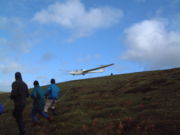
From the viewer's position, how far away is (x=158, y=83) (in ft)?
89.5

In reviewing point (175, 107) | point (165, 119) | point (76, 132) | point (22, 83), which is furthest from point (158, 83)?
point (22, 83)

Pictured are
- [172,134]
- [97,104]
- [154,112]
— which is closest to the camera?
[172,134]

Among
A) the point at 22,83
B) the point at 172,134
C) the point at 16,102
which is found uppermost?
the point at 22,83

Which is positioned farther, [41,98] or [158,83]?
[158,83]

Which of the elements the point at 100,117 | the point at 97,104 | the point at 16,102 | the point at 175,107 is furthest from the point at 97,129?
the point at 97,104

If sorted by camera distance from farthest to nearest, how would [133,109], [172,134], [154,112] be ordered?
[133,109], [154,112], [172,134]

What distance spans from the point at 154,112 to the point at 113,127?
12.3 ft

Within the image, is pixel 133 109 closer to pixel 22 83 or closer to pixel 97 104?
pixel 97 104

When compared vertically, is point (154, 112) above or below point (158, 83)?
below

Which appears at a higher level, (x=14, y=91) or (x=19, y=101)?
(x=14, y=91)

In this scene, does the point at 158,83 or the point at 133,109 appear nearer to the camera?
the point at 133,109

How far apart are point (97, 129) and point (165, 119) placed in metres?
3.71

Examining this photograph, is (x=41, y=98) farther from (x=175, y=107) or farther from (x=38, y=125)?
(x=175, y=107)

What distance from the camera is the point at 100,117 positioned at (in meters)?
16.7
